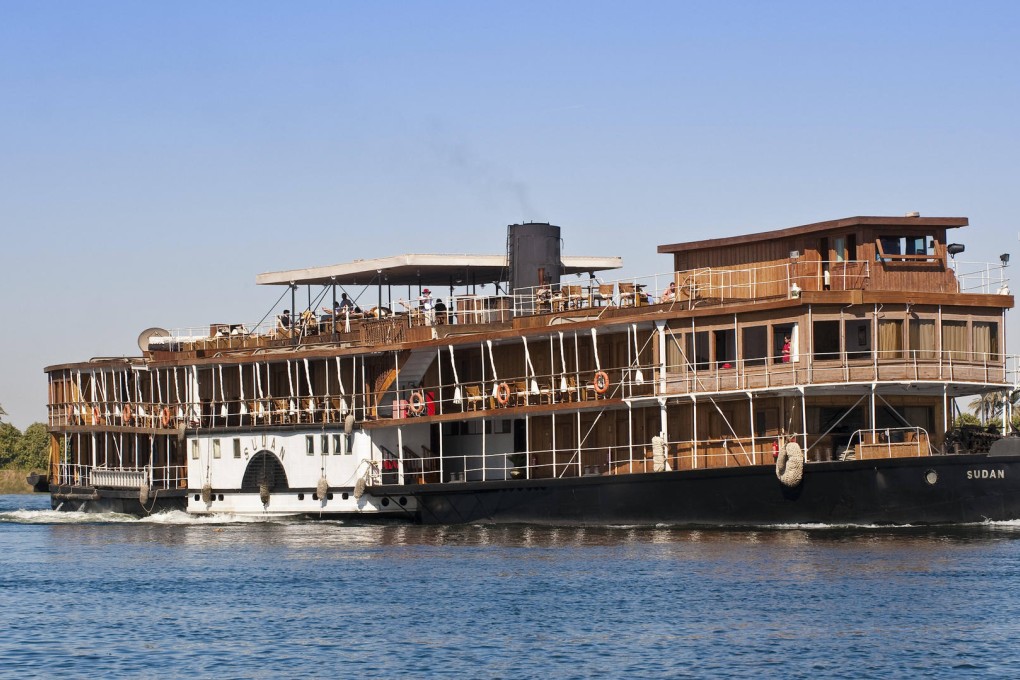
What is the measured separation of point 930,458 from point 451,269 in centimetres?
1808

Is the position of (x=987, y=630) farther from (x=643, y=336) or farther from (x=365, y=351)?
(x=365, y=351)

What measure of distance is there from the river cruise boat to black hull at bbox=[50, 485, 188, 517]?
0.39 feet

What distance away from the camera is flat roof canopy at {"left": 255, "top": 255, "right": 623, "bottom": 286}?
4612cm

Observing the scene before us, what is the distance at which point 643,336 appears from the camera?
3925cm

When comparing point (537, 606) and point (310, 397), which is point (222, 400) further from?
point (537, 606)

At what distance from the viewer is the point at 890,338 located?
3519cm

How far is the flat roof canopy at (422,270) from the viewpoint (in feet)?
151

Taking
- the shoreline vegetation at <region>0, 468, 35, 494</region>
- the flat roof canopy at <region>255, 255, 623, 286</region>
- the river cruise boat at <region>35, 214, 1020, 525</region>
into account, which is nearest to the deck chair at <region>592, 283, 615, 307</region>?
the river cruise boat at <region>35, 214, 1020, 525</region>

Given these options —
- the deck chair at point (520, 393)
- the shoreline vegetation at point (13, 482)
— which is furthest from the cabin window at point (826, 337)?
the shoreline vegetation at point (13, 482)

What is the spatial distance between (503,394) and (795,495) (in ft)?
30.3

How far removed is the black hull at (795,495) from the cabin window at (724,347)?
2812 mm

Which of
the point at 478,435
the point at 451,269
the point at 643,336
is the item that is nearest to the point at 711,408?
the point at 643,336

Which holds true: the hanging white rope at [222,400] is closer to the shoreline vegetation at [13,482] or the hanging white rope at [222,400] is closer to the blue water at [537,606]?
the blue water at [537,606]

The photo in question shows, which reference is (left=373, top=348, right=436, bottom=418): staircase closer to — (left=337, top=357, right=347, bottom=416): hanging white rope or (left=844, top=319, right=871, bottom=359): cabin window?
(left=337, top=357, right=347, bottom=416): hanging white rope
